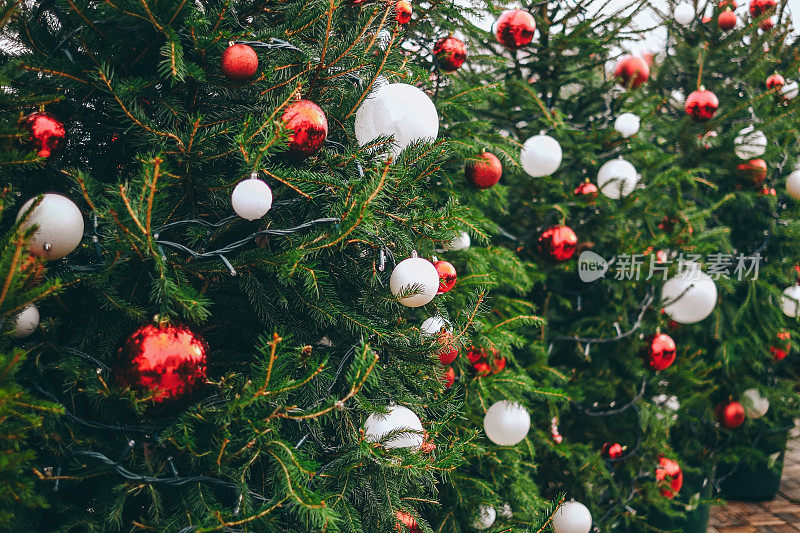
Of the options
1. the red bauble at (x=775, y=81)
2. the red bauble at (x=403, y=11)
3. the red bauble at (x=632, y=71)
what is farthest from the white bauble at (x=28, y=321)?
the red bauble at (x=775, y=81)

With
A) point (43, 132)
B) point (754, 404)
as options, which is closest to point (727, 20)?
point (754, 404)

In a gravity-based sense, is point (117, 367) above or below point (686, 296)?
below

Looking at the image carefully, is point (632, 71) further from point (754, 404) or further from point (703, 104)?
point (754, 404)

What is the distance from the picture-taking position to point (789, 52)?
3.20m

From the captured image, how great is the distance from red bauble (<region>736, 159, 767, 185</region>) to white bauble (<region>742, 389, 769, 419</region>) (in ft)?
3.74

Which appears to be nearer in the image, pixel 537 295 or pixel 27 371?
pixel 27 371

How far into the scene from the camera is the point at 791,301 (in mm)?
2934

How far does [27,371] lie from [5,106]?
1.60 ft

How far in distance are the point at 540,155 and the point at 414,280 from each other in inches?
46.3

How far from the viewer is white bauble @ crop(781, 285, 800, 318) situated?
2908mm

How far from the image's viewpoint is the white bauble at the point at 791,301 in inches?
114

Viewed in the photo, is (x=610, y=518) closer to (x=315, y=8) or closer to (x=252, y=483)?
(x=252, y=483)

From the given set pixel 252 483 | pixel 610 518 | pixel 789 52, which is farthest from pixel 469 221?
pixel 789 52

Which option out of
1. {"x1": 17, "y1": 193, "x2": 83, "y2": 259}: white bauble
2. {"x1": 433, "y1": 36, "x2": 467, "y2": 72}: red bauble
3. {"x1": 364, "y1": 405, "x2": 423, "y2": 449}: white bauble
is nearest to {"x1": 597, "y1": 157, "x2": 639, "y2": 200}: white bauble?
{"x1": 433, "y1": 36, "x2": 467, "y2": 72}: red bauble
